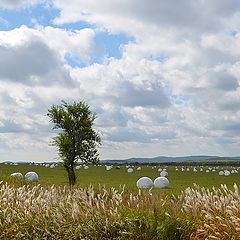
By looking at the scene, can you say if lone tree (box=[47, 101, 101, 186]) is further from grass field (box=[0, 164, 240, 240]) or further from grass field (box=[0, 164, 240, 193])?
grass field (box=[0, 164, 240, 240])

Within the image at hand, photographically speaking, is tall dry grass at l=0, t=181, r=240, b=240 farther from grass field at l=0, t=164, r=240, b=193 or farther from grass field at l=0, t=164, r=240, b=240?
grass field at l=0, t=164, r=240, b=193

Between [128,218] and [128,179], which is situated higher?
[128,179]

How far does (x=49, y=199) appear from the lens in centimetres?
1195

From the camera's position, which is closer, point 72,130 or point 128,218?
point 128,218

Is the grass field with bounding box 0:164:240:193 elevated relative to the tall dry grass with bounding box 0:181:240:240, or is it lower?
elevated

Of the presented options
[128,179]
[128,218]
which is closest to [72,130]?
[128,179]

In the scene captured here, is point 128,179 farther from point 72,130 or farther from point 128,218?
point 128,218

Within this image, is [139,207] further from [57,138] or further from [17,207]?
[57,138]

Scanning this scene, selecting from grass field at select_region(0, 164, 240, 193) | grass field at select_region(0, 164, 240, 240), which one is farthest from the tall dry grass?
grass field at select_region(0, 164, 240, 193)

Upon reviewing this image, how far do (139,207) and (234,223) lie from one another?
2582 mm

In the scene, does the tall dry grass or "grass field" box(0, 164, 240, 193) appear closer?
the tall dry grass

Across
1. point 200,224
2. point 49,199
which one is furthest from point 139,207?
point 49,199

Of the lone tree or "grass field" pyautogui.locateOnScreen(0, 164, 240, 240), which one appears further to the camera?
the lone tree

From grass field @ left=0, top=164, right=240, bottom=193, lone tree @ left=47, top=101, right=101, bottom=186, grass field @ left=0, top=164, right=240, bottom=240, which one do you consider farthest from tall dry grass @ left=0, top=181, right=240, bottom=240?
lone tree @ left=47, top=101, right=101, bottom=186
